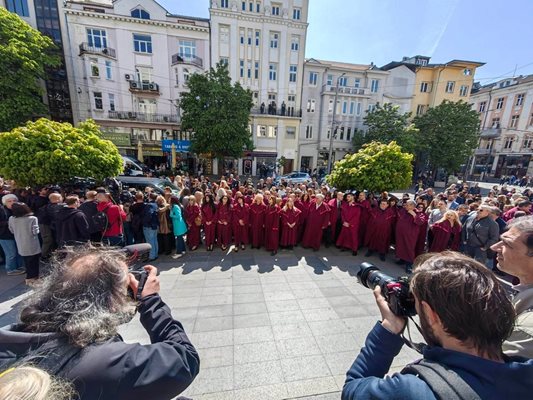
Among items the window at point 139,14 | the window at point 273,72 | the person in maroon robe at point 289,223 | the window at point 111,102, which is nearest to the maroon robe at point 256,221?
the person in maroon robe at point 289,223

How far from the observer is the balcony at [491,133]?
108 feet

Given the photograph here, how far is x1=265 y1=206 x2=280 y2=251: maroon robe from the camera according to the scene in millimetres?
6340

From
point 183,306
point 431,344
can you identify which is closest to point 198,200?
point 183,306

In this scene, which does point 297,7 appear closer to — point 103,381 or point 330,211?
point 330,211

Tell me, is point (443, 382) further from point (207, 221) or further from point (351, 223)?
point (207, 221)

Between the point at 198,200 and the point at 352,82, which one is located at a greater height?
the point at 352,82

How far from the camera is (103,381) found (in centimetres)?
100

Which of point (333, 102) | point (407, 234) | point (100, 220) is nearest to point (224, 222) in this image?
point (100, 220)

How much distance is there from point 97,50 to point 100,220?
83.8 ft

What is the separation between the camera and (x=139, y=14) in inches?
850

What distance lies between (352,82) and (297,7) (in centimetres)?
994

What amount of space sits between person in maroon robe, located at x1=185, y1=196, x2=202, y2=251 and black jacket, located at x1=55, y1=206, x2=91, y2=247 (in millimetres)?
2342

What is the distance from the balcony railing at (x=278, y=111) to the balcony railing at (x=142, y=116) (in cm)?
870

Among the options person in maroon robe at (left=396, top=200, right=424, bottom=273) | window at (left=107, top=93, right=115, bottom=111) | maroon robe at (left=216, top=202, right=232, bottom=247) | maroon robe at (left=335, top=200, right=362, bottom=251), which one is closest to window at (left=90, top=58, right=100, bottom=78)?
window at (left=107, top=93, right=115, bottom=111)
